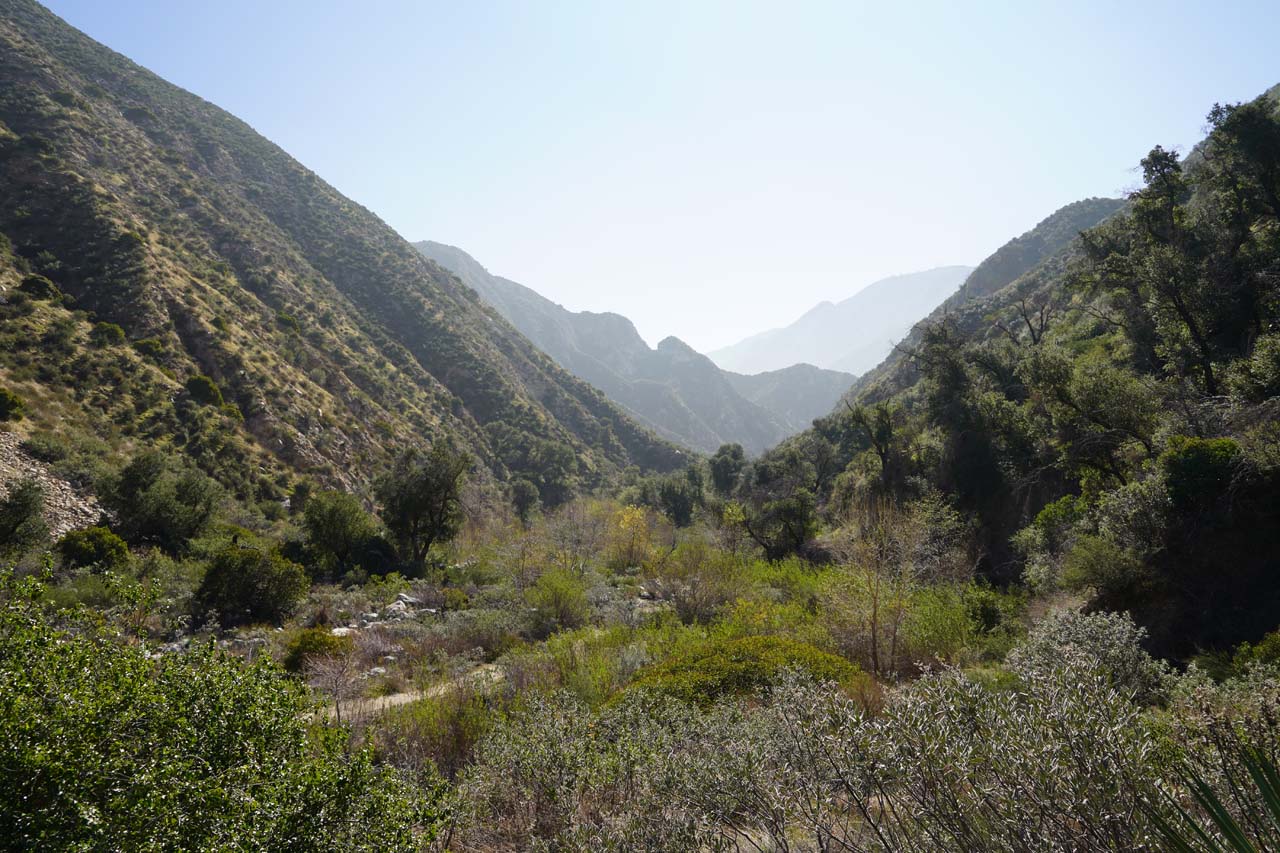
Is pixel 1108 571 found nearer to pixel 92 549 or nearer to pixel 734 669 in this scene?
pixel 734 669

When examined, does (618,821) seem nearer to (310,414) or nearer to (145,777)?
(145,777)

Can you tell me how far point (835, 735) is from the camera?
10.3 feet

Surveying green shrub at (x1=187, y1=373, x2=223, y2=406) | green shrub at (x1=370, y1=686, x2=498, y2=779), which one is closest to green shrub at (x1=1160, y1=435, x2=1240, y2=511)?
green shrub at (x1=370, y1=686, x2=498, y2=779)

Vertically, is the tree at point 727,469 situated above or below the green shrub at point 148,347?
below

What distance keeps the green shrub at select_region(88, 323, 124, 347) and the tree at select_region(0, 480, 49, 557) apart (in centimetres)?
1500

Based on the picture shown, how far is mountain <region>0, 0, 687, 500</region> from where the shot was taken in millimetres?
26750

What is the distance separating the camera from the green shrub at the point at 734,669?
7195 mm

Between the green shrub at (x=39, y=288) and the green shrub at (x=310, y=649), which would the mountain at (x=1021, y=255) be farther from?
the green shrub at (x=39, y=288)

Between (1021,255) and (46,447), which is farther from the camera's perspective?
(1021,255)

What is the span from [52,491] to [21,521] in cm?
491

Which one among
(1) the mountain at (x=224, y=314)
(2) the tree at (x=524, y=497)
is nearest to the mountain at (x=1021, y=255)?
(1) the mountain at (x=224, y=314)

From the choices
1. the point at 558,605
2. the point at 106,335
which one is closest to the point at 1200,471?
the point at 558,605

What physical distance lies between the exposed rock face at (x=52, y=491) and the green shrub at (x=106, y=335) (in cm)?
872

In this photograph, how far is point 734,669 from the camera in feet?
25.4
